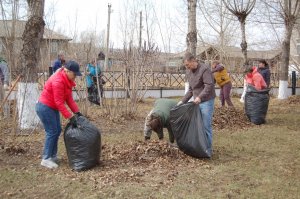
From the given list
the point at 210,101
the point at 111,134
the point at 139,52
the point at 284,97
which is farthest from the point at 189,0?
the point at 284,97

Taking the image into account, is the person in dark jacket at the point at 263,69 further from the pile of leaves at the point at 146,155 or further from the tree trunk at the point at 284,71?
the tree trunk at the point at 284,71

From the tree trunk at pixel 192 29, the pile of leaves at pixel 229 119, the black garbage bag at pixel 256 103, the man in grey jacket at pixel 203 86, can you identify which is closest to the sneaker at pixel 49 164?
the man in grey jacket at pixel 203 86

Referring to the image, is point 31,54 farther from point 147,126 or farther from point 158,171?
point 158,171

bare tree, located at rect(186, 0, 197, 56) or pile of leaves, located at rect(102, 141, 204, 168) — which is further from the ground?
bare tree, located at rect(186, 0, 197, 56)

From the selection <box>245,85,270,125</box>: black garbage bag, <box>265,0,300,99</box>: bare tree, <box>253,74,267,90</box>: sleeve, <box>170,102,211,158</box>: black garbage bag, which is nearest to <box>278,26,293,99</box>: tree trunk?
<box>265,0,300,99</box>: bare tree

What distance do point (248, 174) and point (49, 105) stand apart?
2.77 metres

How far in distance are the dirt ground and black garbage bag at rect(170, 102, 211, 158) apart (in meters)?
0.13

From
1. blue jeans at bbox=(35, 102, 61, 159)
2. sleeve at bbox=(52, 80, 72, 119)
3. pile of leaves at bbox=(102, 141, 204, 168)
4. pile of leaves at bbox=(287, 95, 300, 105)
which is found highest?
sleeve at bbox=(52, 80, 72, 119)

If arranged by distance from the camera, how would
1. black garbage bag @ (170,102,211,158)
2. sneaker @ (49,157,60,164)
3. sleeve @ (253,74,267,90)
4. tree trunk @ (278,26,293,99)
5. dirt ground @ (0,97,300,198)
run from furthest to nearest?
1. tree trunk @ (278,26,293,99)
2. sleeve @ (253,74,267,90)
3. black garbage bag @ (170,102,211,158)
4. sneaker @ (49,157,60,164)
5. dirt ground @ (0,97,300,198)

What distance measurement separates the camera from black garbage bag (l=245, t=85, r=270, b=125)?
31.5ft

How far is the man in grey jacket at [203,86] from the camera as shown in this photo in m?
6.04

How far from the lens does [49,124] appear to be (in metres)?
5.48

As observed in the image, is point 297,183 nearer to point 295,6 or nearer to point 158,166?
point 158,166

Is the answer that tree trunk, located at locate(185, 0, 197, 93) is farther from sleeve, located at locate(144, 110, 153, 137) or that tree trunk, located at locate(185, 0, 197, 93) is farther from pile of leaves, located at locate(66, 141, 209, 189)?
pile of leaves, located at locate(66, 141, 209, 189)
